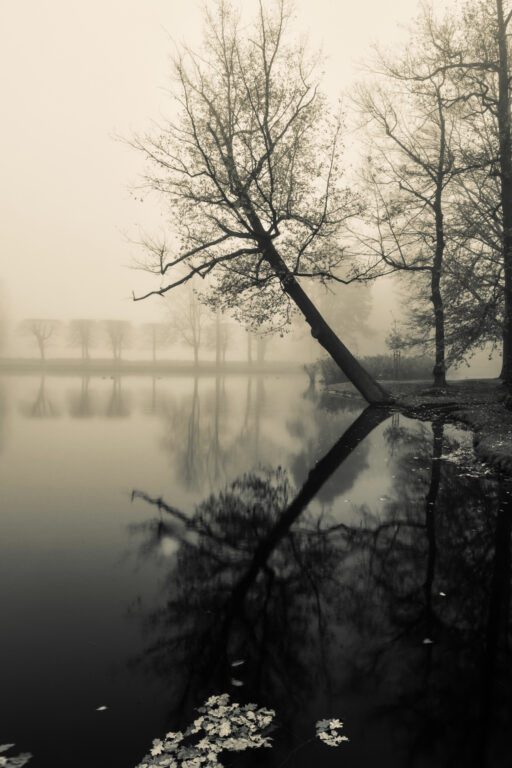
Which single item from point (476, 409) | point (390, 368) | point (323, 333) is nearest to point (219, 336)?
point (390, 368)

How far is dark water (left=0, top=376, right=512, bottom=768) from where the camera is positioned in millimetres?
3107

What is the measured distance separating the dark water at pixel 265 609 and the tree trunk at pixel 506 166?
8890 millimetres

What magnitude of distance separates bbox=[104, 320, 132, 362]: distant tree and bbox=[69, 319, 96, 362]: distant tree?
2.50 m

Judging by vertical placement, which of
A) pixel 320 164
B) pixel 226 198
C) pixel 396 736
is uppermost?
pixel 320 164

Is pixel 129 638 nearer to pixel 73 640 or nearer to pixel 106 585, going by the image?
pixel 73 640

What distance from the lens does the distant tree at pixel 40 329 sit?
7569 centimetres

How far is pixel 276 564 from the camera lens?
5.56 m

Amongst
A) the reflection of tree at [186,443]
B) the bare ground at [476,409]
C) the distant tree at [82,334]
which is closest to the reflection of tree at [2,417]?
the reflection of tree at [186,443]

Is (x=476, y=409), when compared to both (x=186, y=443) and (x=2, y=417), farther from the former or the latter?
(x=2, y=417)

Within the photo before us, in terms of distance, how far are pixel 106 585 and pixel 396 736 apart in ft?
9.91

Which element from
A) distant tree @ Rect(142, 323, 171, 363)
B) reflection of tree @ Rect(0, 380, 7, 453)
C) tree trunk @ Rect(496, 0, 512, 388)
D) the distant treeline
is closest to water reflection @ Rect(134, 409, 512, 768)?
reflection of tree @ Rect(0, 380, 7, 453)

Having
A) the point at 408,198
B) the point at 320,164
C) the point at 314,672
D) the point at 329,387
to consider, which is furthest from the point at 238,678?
the point at 329,387

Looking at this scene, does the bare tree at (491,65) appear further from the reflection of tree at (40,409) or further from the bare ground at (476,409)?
the reflection of tree at (40,409)

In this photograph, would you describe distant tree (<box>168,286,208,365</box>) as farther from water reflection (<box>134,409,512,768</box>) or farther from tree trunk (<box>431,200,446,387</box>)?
water reflection (<box>134,409,512,768</box>)
